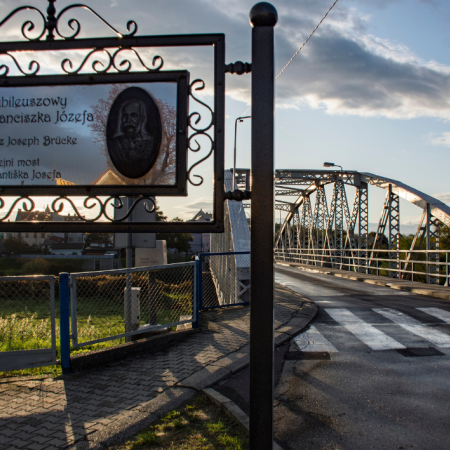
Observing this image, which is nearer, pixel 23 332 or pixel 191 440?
pixel 191 440

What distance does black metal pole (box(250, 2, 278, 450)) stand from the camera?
2.01 meters

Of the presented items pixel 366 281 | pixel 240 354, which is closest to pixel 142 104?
pixel 240 354

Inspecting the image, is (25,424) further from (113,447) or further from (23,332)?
(23,332)

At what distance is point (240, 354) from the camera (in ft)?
17.1

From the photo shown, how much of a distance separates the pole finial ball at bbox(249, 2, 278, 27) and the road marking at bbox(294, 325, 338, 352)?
4.57 m

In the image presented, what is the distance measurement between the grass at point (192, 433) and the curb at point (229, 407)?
38 millimetres

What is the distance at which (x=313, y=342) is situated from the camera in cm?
609

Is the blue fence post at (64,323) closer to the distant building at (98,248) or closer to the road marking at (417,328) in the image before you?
the road marking at (417,328)

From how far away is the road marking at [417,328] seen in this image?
6.08 metres

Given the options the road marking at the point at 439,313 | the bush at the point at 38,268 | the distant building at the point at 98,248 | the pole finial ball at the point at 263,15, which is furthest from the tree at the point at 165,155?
the distant building at the point at 98,248

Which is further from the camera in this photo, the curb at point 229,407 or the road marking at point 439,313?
the road marking at point 439,313

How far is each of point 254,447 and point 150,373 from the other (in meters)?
2.77

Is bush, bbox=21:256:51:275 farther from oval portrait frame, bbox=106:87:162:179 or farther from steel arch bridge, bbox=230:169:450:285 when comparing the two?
oval portrait frame, bbox=106:87:162:179

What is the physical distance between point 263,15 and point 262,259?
4.06 ft
